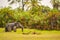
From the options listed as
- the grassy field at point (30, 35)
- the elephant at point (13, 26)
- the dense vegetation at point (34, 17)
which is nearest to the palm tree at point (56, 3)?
the dense vegetation at point (34, 17)

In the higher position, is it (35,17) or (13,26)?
(35,17)

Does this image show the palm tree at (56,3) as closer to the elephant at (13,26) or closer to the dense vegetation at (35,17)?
the dense vegetation at (35,17)

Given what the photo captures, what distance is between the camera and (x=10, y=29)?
379 cm

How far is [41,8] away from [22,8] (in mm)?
296

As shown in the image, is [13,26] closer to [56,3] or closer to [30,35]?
[30,35]

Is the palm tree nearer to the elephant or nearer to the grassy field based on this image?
the grassy field

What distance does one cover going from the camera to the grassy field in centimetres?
371

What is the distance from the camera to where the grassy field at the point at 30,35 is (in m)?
3.71

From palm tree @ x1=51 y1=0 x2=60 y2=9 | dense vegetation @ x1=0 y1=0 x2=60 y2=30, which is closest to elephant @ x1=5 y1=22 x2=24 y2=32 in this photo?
dense vegetation @ x1=0 y1=0 x2=60 y2=30

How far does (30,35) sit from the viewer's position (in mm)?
3732

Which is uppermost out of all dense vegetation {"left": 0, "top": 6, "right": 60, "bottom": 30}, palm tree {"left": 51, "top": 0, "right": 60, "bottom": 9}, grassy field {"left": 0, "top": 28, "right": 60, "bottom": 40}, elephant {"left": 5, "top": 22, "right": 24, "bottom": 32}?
palm tree {"left": 51, "top": 0, "right": 60, "bottom": 9}

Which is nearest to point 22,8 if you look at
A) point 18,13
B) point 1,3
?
point 18,13

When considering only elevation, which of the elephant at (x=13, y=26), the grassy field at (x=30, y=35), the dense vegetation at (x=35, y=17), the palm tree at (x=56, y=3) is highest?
the palm tree at (x=56, y=3)

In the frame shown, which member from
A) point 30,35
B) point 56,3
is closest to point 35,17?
point 30,35
